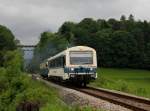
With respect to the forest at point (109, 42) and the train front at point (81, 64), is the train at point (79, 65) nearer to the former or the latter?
the train front at point (81, 64)

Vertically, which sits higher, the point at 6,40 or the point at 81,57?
the point at 6,40

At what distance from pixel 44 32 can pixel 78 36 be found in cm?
983

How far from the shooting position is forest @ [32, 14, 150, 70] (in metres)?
120

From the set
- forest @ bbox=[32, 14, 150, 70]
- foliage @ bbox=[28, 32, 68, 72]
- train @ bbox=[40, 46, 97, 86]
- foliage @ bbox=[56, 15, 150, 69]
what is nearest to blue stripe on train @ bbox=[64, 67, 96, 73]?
train @ bbox=[40, 46, 97, 86]

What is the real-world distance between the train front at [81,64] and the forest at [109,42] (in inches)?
2692

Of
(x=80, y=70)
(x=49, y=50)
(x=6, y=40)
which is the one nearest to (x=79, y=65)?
(x=80, y=70)

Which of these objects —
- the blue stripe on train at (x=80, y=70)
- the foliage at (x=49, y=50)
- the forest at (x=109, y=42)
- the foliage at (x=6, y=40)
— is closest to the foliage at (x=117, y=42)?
the forest at (x=109, y=42)

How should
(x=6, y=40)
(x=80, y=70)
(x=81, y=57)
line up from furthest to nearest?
(x=6, y=40)
(x=81, y=57)
(x=80, y=70)

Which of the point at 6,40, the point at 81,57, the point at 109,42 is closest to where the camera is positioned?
the point at 81,57

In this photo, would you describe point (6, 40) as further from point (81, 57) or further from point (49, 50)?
point (81, 57)

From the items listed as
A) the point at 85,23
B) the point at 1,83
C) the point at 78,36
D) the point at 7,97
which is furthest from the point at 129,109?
the point at 85,23

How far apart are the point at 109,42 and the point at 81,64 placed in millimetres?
96924

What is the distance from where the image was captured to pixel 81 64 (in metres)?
36.3

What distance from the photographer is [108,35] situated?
13662cm
